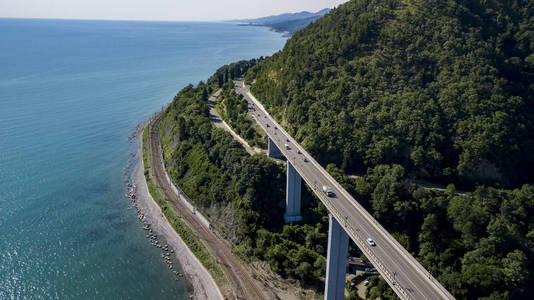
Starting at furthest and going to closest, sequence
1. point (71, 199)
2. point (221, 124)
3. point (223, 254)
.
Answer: point (221, 124), point (71, 199), point (223, 254)

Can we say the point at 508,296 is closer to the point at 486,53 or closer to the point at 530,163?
the point at 530,163

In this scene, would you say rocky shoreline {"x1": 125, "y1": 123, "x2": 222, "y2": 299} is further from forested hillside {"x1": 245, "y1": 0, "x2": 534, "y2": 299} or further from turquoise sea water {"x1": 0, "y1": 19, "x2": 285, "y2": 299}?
forested hillside {"x1": 245, "y1": 0, "x2": 534, "y2": 299}

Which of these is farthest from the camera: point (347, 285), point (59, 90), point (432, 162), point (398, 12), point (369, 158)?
point (59, 90)

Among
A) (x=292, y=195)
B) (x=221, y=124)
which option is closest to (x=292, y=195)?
(x=292, y=195)

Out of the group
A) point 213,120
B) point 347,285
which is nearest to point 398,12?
point 213,120

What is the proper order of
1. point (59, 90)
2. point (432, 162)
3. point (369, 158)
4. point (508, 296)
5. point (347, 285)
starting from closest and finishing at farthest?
point (508, 296)
point (347, 285)
point (432, 162)
point (369, 158)
point (59, 90)

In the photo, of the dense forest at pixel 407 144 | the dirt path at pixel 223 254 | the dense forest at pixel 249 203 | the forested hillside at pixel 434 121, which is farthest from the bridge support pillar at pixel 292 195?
the dirt path at pixel 223 254

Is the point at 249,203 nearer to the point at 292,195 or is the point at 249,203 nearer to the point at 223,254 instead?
the point at 292,195
